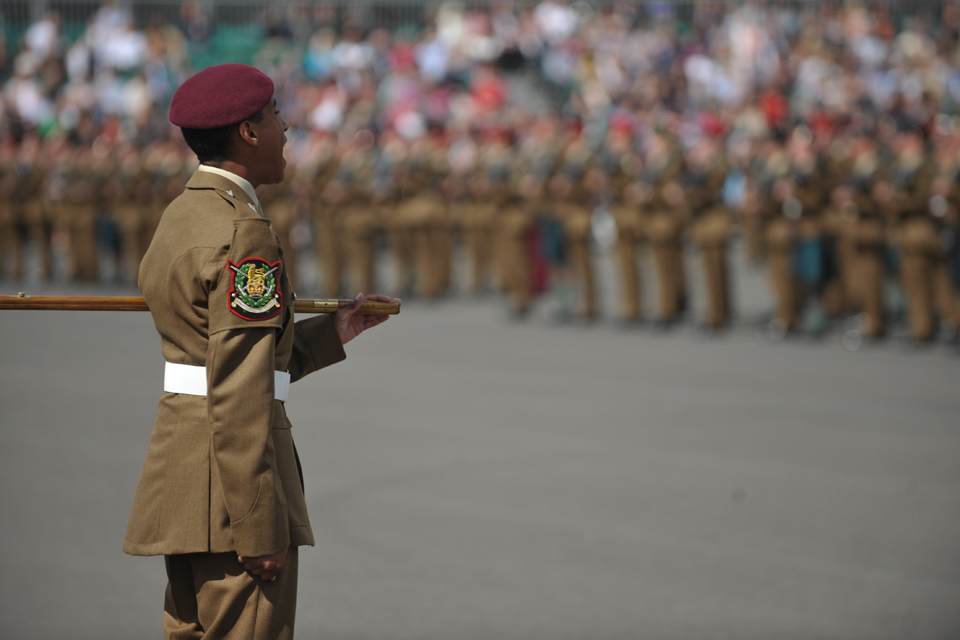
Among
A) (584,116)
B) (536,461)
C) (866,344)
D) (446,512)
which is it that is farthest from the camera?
(584,116)

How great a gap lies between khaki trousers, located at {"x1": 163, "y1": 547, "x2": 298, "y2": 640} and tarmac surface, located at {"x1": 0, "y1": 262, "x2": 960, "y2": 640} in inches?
68.9

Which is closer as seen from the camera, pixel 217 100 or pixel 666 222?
pixel 217 100

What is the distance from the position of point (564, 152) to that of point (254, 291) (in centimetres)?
1100

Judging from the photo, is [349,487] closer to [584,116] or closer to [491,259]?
[491,259]

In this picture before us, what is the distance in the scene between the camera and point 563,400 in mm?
8523

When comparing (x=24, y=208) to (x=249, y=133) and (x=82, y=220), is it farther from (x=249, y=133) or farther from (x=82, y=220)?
(x=249, y=133)

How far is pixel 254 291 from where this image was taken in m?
2.42

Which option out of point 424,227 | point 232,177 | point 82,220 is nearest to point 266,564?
point 232,177

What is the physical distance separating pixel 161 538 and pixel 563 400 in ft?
20.1

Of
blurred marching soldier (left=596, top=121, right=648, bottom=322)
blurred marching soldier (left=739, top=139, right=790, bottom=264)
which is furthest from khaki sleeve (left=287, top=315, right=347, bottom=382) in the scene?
blurred marching soldier (left=596, top=121, right=648, bottom=322)

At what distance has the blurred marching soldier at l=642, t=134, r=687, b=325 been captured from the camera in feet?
39.5

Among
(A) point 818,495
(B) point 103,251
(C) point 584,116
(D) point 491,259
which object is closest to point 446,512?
(A) point 818,495

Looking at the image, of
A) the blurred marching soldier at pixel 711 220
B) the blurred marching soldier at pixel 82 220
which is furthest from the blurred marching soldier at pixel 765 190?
the blurred marching soldier at pixel 82 220

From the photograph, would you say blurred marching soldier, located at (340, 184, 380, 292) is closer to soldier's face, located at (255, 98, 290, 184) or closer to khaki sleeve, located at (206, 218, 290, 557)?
soldier's face, located at (255, 98, 290, 184)
